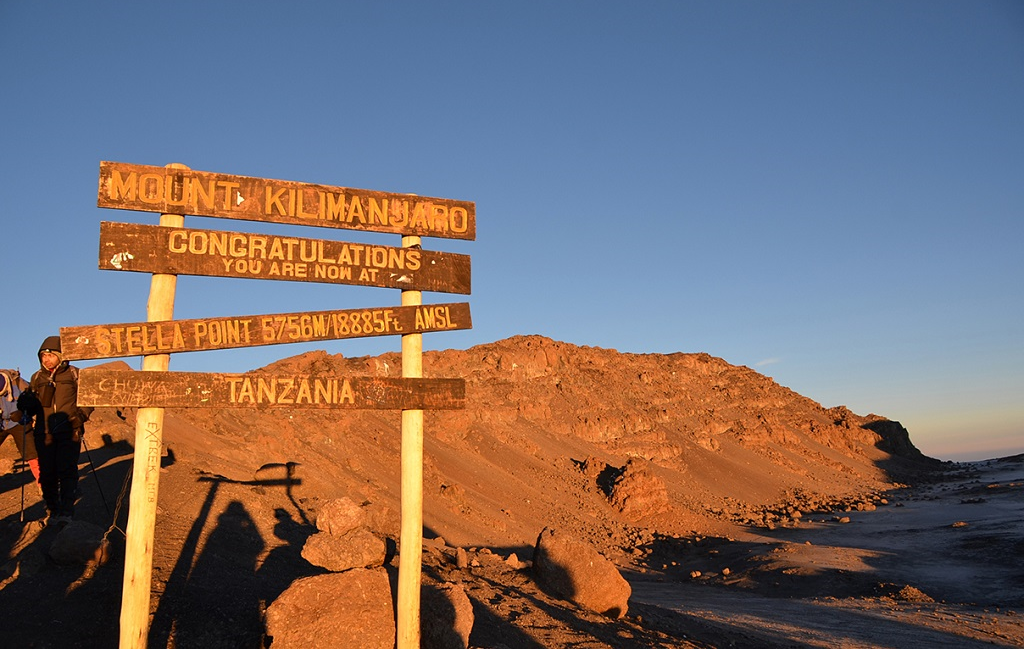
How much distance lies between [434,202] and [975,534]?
26545mm

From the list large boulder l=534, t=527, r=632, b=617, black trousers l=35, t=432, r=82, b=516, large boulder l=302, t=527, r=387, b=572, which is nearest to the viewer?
large boulder l=302, t=527, r=387, b=572

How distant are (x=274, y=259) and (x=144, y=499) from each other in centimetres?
213

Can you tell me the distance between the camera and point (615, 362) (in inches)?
2243

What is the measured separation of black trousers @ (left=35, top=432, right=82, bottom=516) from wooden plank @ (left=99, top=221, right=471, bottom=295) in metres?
3.93

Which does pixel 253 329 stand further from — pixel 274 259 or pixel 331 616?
pixel 331 616

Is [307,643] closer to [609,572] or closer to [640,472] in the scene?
[609,572]

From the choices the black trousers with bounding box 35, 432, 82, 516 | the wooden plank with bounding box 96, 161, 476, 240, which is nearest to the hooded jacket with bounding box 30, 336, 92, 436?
the black trousers with bounding box 35, 432, 82, 516

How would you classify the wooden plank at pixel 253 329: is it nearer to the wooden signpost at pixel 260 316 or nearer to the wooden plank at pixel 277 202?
the wooden signpost at pixel 260 316

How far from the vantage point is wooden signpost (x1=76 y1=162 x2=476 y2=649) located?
5414 mm

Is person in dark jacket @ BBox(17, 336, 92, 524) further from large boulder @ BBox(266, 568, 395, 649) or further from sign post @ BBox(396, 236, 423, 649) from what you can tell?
sign post @ BBox(396, 236, 423, 649)

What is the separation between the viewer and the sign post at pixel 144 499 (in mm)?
5348

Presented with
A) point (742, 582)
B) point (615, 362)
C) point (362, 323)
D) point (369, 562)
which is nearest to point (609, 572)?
point (369, 562)

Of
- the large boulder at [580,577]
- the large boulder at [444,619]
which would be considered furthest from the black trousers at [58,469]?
the large boulder at [580,577]

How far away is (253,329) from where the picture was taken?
5.79 m
